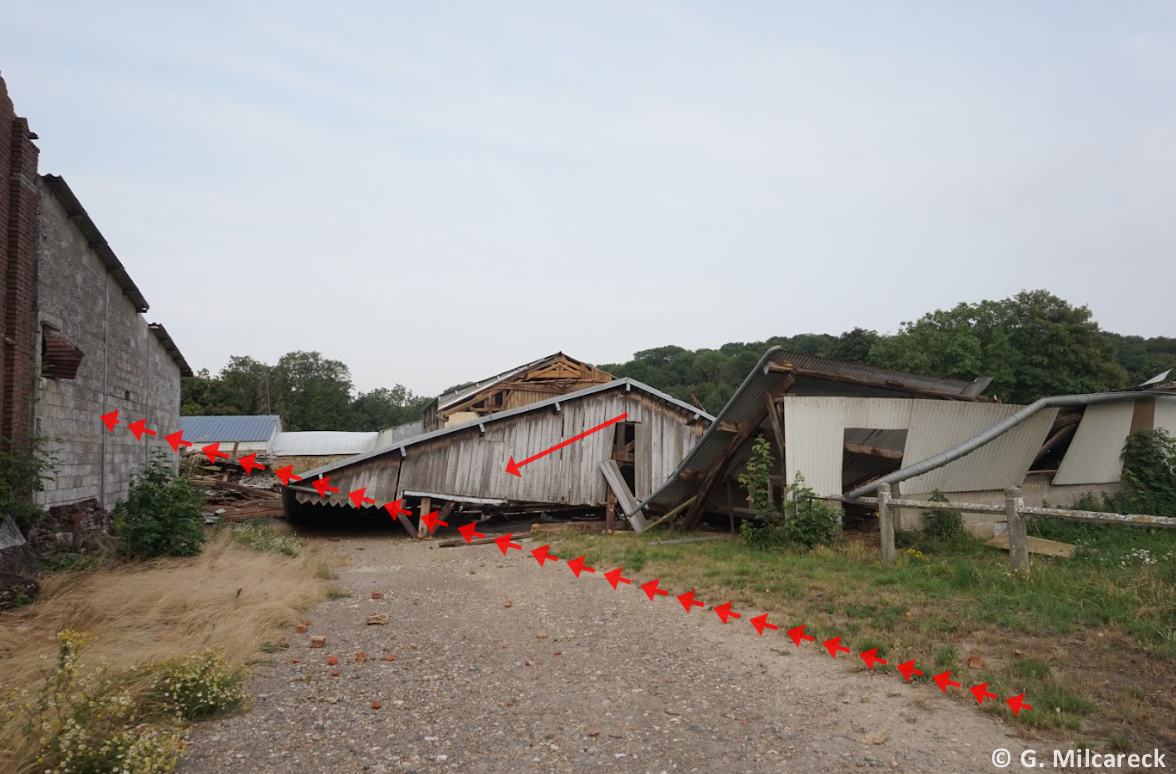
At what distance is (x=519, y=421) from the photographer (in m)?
18.5

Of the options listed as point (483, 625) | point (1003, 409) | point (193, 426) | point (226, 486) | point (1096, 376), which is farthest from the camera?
point (193, 426)

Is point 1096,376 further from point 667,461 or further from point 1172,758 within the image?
point 1172,758

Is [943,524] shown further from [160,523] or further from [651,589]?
[160,523]

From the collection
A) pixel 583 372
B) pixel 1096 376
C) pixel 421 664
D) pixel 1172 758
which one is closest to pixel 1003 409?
pixel 1172 758

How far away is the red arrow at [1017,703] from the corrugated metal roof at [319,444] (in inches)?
2103

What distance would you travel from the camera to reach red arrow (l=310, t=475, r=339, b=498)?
16859 mm

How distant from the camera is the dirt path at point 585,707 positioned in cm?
441

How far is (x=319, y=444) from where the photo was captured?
57031 mm

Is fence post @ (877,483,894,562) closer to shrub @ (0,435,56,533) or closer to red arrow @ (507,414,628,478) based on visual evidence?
red arrow @ (507,414,628,478)

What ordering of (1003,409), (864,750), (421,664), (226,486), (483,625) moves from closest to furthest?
(864,750)
(421,664)
(483,625)
(1003,409)
(226,486)

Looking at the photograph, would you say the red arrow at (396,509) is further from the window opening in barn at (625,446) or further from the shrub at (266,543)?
A: the window opening in barn at (625,446)

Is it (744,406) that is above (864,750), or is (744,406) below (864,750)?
above

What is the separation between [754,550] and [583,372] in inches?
848

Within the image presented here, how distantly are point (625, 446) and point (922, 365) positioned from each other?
39.7 meters
